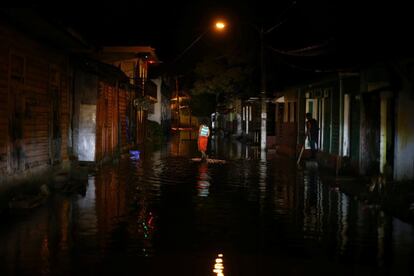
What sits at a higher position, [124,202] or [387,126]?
[387,126]

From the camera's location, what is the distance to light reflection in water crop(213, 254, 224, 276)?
7.62m

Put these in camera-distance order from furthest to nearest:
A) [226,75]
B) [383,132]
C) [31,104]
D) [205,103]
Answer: [205,103] → [226,75] → [383,132] → [31,104]

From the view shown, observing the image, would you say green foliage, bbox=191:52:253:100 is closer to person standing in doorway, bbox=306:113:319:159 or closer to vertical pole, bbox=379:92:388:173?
person standing in doorway, bbox=306:113:319:159

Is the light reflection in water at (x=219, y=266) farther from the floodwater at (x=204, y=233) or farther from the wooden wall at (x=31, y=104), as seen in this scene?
the wooden wall at (x=31, y=104)

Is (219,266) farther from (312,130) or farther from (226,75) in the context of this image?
(226,75)

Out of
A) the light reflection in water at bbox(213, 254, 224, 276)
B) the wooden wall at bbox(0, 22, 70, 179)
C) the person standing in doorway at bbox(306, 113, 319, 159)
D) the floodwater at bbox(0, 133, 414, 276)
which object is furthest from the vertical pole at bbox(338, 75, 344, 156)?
the light reflection in water at bbox(213, 254, 224, 276)

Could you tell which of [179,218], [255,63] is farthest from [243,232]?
[255,63]

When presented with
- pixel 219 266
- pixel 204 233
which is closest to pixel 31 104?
pixel 204 233

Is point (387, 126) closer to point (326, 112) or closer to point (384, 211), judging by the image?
point (384, 211)

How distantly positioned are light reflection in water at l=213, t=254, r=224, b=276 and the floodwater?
0.04 ft

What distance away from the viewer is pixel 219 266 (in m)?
7.93

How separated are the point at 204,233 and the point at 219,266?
88.3 inches

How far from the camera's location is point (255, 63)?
43781mm

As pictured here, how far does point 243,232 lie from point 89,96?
11703mm
